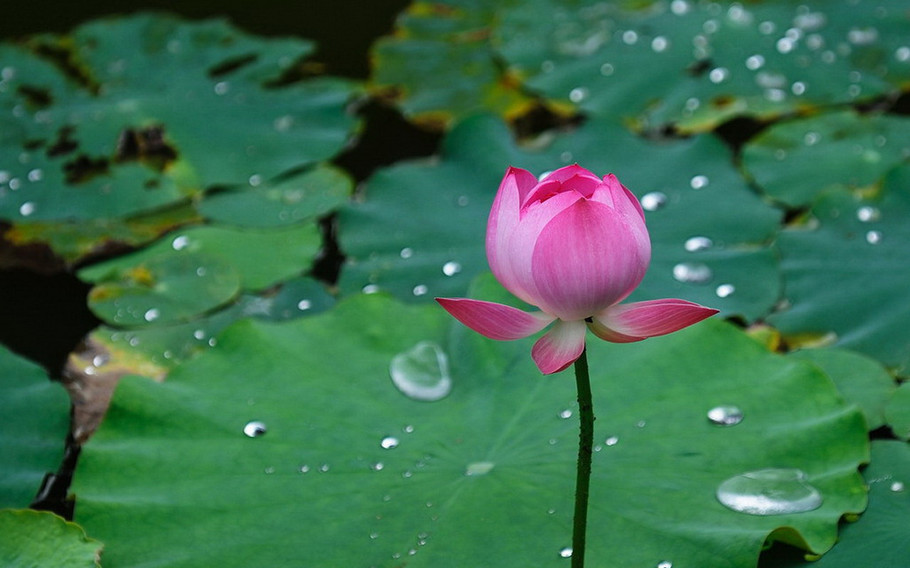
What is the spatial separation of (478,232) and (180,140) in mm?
810

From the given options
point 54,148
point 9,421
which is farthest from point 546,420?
point 54,148

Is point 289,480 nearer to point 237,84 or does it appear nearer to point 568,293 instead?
point 568,293

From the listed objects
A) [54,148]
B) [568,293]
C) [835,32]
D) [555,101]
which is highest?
[568,293]

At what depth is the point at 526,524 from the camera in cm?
106

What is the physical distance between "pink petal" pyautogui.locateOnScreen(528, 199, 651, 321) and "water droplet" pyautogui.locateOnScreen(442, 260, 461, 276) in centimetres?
82

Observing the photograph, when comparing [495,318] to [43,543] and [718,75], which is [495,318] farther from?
[718,75]

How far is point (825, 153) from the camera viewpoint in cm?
186

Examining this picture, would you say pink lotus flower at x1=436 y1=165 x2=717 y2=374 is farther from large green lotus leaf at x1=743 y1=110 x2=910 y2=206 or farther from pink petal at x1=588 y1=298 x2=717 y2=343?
large green lotus leaf at x1=743 y1=110 x2=910 y2=206

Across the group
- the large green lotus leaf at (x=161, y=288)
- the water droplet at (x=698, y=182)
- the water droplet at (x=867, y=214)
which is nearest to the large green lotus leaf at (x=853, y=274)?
the water droplet at (x=867, y=214)

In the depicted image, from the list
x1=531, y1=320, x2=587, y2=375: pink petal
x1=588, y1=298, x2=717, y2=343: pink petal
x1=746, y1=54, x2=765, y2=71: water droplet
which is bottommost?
x1=746, y1=54, x2=765, y2=71: water droplet

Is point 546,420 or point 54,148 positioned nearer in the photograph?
point 546,420

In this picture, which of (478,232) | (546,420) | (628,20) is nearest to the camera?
(546,420)

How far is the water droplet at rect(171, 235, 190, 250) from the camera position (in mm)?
1799

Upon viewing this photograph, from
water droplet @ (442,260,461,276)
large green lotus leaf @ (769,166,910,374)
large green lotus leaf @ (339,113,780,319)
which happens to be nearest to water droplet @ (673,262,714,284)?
large green lotus leaf @ (339,113,780,319)
